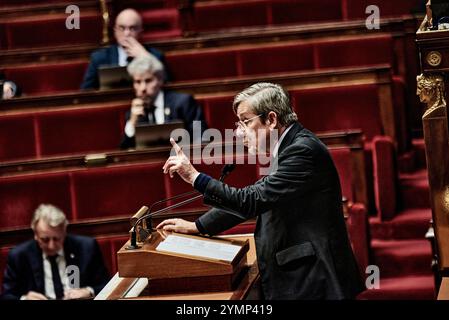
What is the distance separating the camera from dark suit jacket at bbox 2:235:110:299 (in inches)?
48.6

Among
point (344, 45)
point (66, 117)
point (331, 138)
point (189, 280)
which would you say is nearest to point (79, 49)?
point (66, 117)

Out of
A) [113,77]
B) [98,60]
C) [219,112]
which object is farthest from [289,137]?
[98,60]

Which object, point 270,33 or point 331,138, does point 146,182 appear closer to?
point 331,138

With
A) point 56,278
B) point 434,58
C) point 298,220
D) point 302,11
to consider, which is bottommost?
point 56,278

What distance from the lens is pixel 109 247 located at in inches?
50.1

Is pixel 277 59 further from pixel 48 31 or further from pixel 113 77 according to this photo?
pixel 48 31

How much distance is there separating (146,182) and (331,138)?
24 cm

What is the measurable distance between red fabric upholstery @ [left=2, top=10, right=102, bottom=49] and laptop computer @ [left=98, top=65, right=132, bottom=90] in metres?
0.31

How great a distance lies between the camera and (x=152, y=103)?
1.49 metres

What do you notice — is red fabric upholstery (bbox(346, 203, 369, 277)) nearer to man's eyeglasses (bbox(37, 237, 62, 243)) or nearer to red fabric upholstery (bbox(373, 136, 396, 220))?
red fabric upholstery (bbox(373, 136, 396, 220))

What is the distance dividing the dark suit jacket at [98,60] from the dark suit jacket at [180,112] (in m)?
0.15

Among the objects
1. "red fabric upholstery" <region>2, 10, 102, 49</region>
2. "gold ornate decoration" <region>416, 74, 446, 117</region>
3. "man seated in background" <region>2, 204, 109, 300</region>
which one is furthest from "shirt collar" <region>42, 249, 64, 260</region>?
"red fabric upholstery" <region>2, 10, 102, 49</region>

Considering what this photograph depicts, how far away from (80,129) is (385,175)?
17.9 inches

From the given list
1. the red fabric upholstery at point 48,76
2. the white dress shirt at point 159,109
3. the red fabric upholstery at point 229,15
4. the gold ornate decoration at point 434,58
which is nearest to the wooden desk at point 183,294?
the gold ornate decoration at point 434,58
